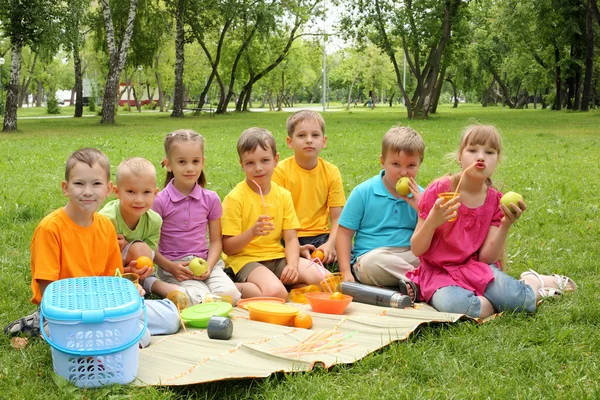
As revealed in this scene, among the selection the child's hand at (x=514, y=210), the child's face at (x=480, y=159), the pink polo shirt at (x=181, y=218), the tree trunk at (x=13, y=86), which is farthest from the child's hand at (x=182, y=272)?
the tree trunk at (x=13, y=86)

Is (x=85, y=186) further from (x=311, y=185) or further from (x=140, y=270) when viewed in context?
(x=311, y=185)

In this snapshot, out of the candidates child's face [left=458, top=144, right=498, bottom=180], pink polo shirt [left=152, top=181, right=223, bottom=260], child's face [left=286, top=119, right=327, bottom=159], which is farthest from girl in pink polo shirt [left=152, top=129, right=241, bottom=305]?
child's face [left=458, top=144, right=498, bottom=180]

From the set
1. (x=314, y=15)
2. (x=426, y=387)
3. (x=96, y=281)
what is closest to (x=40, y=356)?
(x=96, y=281)

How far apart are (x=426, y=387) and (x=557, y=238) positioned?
338cm

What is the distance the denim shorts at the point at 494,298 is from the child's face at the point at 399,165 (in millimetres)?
930

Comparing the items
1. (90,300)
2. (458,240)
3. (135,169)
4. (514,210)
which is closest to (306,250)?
(458,240)

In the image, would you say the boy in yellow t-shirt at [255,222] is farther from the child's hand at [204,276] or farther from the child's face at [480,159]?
the child's face at [480,159]

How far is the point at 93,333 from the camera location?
2.72 meters

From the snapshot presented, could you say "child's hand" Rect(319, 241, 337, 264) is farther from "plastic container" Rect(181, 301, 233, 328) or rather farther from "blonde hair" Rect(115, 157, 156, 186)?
"blonde hair" Rect(115, 157, 156, 186)

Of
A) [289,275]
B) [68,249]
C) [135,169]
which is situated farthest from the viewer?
[289,275]

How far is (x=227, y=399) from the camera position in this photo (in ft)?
9.21

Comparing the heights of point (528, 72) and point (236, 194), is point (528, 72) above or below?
above

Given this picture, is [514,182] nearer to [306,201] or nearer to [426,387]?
[306,201]

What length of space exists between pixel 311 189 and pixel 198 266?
4.41 ft
